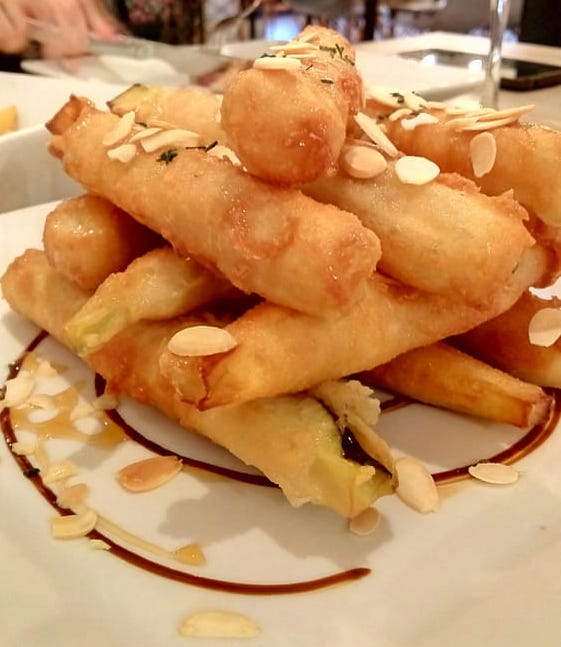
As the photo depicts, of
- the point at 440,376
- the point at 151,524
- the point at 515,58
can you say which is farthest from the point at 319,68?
the point at 515,58


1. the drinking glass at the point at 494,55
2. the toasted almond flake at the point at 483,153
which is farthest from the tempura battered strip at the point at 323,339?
the drinking glass at the point at 494,55

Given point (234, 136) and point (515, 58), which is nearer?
point (234, 136)

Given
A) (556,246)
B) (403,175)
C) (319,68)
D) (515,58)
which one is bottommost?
(515,58)

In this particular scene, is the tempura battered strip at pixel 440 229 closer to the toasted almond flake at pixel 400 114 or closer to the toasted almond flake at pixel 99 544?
the toasted almond flake at pixel 400 114

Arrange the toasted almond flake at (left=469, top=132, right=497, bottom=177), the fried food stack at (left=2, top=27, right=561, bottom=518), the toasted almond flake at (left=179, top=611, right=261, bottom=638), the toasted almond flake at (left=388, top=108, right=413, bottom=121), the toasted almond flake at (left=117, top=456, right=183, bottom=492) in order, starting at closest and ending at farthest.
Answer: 1. the toasted almond flake at (left=179, top=611, right=261, bottom=638)
2. the fried food stack at (left=2, top=27, right=561, bottom=518)
3. the toasted almond flake at (left=117, top=456, right=183, bottom=492)
4. the toasted almond flake at (left=469, top=132, right=497, bottom=177)
5. the toasted almond flake at (left=388, top=108, right=413, bottom=121)

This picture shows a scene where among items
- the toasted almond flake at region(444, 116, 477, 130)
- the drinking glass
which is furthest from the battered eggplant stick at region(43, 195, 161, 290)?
the drinking glass

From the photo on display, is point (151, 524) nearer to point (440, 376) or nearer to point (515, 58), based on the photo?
point (440, 376)

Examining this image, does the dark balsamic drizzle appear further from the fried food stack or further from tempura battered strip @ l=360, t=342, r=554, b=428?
tempura battered strip @ l=360, t=342, r=554, b=428
